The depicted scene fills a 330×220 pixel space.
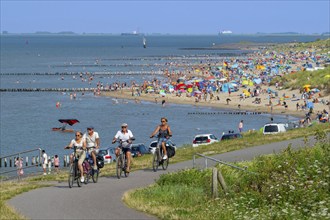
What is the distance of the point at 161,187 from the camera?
1672 cm

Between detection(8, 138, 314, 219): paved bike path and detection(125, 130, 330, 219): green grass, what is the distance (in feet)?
1.42

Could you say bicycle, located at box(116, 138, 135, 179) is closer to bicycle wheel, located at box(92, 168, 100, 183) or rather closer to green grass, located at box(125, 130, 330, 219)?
bicycle wheel, located at box(92, 168, 100, 183)

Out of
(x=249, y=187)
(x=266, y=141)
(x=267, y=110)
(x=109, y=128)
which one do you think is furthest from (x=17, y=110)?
(x=249, y=187)

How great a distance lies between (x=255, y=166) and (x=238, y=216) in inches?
226

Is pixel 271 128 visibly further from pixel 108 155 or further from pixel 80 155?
pixel 80 155

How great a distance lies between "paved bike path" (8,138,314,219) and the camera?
1362 cm

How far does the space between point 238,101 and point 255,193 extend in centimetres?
7064

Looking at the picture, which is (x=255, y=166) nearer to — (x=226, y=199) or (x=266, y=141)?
(x=226, y=199)

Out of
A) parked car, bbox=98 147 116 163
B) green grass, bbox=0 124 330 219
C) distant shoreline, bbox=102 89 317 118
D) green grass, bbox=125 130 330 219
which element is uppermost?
green grass, bbox=125 130 330 219

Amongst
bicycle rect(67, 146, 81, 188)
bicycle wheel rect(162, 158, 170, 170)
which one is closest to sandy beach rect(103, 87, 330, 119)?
bicycle wheel rect(162, 158, 170, 170)

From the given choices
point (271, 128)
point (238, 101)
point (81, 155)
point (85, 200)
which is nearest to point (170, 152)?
point (81, 155)

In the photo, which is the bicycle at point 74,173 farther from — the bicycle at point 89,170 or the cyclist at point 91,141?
the cyclist at point 91,141

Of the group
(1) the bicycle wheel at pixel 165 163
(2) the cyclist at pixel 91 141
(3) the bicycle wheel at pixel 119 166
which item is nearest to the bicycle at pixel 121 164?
(3) the bicycle wheel at pixel 119 166

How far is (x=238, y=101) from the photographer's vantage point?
8450cm
